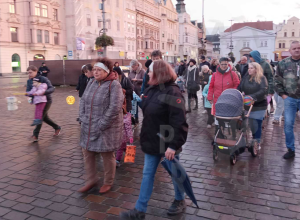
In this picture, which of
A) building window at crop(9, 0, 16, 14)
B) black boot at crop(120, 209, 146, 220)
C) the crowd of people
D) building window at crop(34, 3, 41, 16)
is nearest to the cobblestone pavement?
black boot at crop(120, 209, 146, 220)

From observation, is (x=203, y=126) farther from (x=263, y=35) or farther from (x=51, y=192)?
(x=263, y=35)

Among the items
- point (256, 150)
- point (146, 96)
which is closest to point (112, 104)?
point (146, 96)

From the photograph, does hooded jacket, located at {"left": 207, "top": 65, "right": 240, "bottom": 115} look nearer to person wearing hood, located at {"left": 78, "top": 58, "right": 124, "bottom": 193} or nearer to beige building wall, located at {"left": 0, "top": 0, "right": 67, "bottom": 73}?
person wearing hood, located at {"left": 78, "top": 58, "right": 124, "bottom": 193}

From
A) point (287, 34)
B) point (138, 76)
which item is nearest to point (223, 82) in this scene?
point (138, 76)

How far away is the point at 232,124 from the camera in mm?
5500

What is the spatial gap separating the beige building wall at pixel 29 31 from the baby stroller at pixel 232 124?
39.4 metres

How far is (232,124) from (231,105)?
0.37m

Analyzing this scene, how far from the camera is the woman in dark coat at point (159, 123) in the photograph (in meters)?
3.23

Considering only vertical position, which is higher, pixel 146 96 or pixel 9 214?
pixel 146 96

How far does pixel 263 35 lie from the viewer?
109ft

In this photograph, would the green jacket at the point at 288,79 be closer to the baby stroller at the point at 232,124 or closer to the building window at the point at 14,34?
the baby stroller at the point at 232,124

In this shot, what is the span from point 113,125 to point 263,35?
107 ft

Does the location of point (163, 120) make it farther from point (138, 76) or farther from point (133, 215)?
point (138, 76)

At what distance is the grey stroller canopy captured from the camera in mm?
5363
